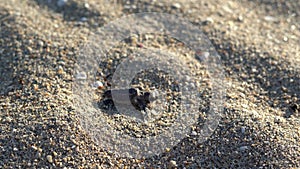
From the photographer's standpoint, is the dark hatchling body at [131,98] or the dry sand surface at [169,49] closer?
the dry sand surface at [169,49]

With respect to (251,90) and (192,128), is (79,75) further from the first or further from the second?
(251,90)

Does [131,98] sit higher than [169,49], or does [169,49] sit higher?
[169,49]

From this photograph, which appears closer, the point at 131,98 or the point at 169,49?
the point at 131,98

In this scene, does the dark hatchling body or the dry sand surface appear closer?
the dry sand surface

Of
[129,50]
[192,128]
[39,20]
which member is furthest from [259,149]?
[39,20]
